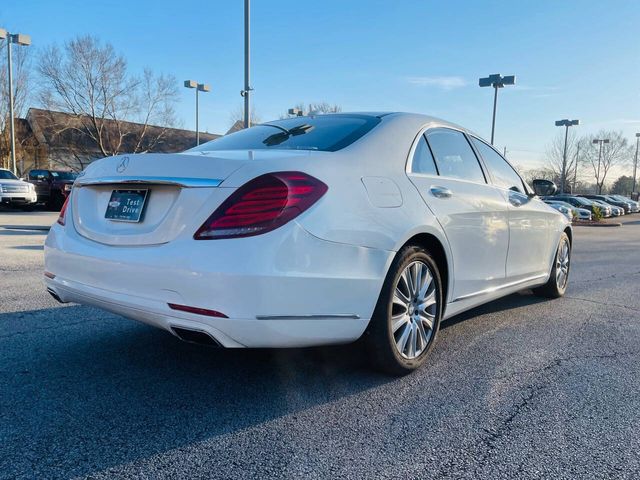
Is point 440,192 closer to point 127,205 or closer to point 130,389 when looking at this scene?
point 127,205

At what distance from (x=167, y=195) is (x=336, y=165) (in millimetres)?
875

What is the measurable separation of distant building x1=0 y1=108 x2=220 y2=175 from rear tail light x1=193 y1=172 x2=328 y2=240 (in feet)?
115

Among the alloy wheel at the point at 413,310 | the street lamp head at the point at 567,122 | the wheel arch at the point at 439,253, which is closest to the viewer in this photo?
the alloy wheel at the point at 413,310

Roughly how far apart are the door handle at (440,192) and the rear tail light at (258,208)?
111 centimetres

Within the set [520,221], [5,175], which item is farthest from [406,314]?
[5,175]

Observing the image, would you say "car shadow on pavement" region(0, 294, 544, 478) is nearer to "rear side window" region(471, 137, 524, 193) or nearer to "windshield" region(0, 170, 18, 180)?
"rear side window" region(471, 137, 524, 193)

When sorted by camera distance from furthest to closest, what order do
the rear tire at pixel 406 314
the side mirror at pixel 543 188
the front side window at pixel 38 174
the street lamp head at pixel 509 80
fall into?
the street lamp head at pixel 509 80 → the front side window at pixel 38 174 → the side mirror at pixel 543 188 → the rear tire at pixel 406 314

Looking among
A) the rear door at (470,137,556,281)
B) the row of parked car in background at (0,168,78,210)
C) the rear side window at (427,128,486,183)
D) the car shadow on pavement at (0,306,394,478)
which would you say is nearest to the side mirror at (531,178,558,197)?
the rear door at (470,137,556,281)

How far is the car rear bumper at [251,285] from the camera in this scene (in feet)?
7.75

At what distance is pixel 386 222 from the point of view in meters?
2.83

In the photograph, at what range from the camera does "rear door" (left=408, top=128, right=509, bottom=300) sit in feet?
11.0

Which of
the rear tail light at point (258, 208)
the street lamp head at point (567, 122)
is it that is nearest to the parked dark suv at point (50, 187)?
the rear tail light at point (258, 208)

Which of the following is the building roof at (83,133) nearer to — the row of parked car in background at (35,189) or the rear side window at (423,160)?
the row of parked car in background at (35,189)

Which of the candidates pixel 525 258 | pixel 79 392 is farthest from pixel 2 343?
pixel 525 258
